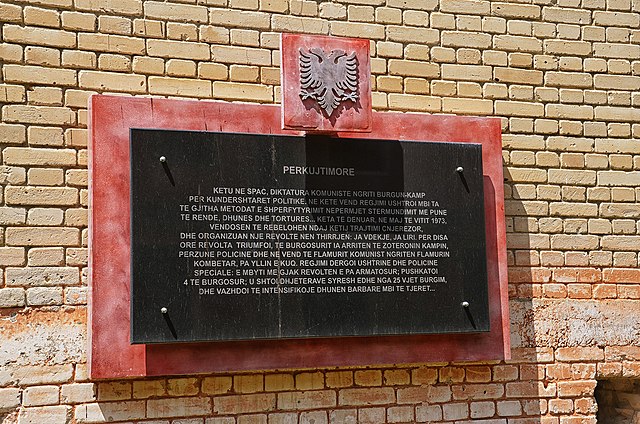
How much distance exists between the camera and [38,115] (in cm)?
445

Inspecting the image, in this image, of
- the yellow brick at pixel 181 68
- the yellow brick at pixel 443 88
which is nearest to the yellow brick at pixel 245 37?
the yellow brick at pixel 181 68

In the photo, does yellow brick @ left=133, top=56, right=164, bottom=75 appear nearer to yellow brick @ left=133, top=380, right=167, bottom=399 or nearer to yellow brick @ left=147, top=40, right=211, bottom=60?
yellow brick @ left=147, top=40, right=211, bottom=60

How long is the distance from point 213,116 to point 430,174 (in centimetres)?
114

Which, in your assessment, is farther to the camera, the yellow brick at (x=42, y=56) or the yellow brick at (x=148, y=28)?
the yellow brick at (x=148, y=28)

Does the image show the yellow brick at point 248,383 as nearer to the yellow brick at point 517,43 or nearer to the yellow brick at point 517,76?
the yellow brick at point 517,76

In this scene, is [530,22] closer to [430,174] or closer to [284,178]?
[430,174]

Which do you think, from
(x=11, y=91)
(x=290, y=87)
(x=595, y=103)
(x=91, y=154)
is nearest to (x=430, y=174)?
(x=290, y=87)

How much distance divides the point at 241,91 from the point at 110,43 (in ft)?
2.21

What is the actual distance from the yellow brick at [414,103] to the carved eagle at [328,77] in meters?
0.44

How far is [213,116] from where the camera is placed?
462cm

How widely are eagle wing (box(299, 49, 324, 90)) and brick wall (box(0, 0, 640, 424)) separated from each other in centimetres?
31

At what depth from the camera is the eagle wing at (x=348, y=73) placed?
4699mm

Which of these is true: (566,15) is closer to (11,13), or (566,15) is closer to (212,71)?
(212,71)

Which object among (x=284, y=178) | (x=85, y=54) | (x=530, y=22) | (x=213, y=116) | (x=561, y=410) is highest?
(x=530, y=22)
